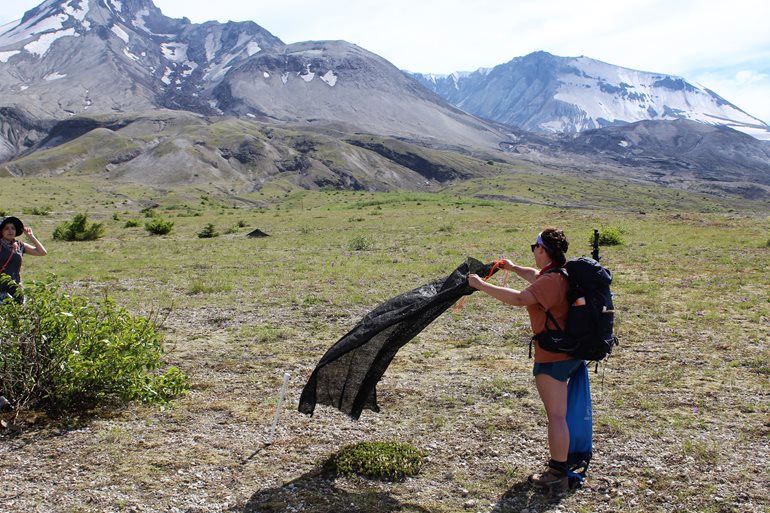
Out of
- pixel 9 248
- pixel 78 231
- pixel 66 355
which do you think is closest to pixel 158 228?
pixel 78 231

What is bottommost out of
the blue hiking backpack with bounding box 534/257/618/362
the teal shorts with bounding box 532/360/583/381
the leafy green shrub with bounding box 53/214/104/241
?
the leafy green shrub with bounding box 53/214/104/241

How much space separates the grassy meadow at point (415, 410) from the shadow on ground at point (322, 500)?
0.02m

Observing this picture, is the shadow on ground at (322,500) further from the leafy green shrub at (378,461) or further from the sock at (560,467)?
the sock at (560,467)

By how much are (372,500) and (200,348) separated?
692cm

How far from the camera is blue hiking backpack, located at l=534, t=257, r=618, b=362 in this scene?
20.0 ft

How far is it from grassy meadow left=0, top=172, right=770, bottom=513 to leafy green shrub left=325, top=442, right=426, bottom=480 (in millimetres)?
172

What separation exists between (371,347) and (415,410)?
2254 millimetres

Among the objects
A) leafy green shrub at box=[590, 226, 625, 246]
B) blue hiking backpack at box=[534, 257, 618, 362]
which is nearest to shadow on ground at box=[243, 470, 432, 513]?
blue hiking backpack at box=[534, 257, 618, 362]

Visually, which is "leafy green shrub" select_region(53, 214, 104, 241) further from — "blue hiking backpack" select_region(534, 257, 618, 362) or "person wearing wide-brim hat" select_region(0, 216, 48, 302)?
"blue hiking backpack" select_region(534, 257, 618, 362)

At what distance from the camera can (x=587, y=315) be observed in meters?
6.10

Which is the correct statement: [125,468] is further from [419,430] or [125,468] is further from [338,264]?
[338,264]

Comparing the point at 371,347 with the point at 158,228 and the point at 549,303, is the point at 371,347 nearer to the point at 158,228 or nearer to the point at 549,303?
the point at 549,303

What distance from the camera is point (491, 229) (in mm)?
36906

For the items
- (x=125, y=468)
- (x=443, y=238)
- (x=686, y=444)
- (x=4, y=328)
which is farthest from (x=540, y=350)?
(x=443, y=238)
